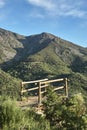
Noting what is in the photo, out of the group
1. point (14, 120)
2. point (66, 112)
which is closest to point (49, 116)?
point (66, 112)

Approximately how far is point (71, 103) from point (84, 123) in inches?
57.6

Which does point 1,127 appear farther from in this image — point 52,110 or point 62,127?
point 52,110

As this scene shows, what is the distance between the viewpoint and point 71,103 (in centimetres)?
A: 1061

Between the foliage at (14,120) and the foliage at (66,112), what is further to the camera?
the foliage at (66,112)

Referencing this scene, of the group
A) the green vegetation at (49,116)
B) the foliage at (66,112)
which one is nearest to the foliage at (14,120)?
the green vegetation at (49,116)

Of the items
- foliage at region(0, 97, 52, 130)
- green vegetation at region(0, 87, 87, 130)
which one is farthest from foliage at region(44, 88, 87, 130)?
foliage at region(0, 97, 52, 130)

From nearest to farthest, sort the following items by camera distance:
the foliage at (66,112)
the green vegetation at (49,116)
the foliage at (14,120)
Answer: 1. the foliage at (14,120)
2. the green vegetation at (49,116)
3. the foliage at (66,112)

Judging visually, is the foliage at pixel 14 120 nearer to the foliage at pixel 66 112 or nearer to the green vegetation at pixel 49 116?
the green vegetation at pixel 49 116

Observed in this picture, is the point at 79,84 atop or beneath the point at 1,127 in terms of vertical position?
atop

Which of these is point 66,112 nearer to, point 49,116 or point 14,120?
point 49,116

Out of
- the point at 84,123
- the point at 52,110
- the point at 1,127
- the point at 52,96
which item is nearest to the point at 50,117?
the point at 52,110

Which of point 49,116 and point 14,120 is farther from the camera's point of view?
point 49,116

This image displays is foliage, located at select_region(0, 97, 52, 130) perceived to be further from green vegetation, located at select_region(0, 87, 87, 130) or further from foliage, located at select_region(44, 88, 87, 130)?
foliage, located at select_region(44, 88, 87, 130)

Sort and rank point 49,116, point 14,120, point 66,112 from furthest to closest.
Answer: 1. point 49,116
2. point 66,112
3. point 14,120
